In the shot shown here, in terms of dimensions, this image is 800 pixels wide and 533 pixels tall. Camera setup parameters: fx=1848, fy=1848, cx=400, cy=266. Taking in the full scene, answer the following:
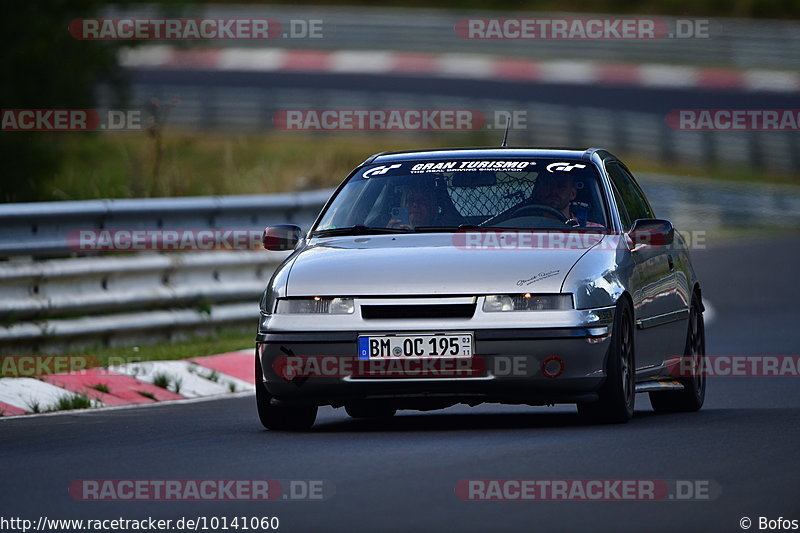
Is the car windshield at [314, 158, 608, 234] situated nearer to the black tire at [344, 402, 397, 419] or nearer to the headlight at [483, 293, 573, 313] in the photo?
the headlight at [483, 293, 573, 313]

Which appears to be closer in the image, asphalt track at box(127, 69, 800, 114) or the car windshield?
the car windshield

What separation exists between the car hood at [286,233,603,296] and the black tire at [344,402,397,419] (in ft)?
3.93

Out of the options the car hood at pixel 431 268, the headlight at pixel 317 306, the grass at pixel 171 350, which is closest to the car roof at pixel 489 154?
the car hood at pixel 431 268

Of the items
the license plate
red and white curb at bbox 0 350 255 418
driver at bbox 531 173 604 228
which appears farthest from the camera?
red and white curb at bbox 0 350 255 418

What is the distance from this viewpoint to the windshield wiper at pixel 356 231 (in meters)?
10.4

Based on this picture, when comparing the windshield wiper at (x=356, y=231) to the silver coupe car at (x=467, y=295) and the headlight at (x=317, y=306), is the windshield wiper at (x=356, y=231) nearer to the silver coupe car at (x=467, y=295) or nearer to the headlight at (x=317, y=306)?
the silver coupe car at (x=467, y=295)

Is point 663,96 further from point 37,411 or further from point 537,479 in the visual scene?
point 537,479

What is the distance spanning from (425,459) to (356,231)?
2.38 meters

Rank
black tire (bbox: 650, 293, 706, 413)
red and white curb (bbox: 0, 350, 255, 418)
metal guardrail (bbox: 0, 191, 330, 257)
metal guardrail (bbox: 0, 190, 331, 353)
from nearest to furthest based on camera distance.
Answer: black tire (bbox: 650, 293, 706, 413) → red and white curb (bbox: 0, 350, 255, 418) → metal guardrail (bbox: 0, 190, 331, 353) → metal guardrail (bbox: 0, 191, 330, 257)

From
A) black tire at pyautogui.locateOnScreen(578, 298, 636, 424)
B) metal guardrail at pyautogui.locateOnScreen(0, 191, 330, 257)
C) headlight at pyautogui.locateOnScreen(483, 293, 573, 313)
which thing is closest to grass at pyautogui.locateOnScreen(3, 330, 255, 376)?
metal guardrail at pyautogui.locateOnScreen(0, 191, 330, 257)

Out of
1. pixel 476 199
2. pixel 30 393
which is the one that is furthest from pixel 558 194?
pixel 30 393

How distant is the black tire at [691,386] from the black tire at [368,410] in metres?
1.74

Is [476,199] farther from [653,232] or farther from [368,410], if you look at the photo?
[368,410]

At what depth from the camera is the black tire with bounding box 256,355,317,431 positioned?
32.5 feet
